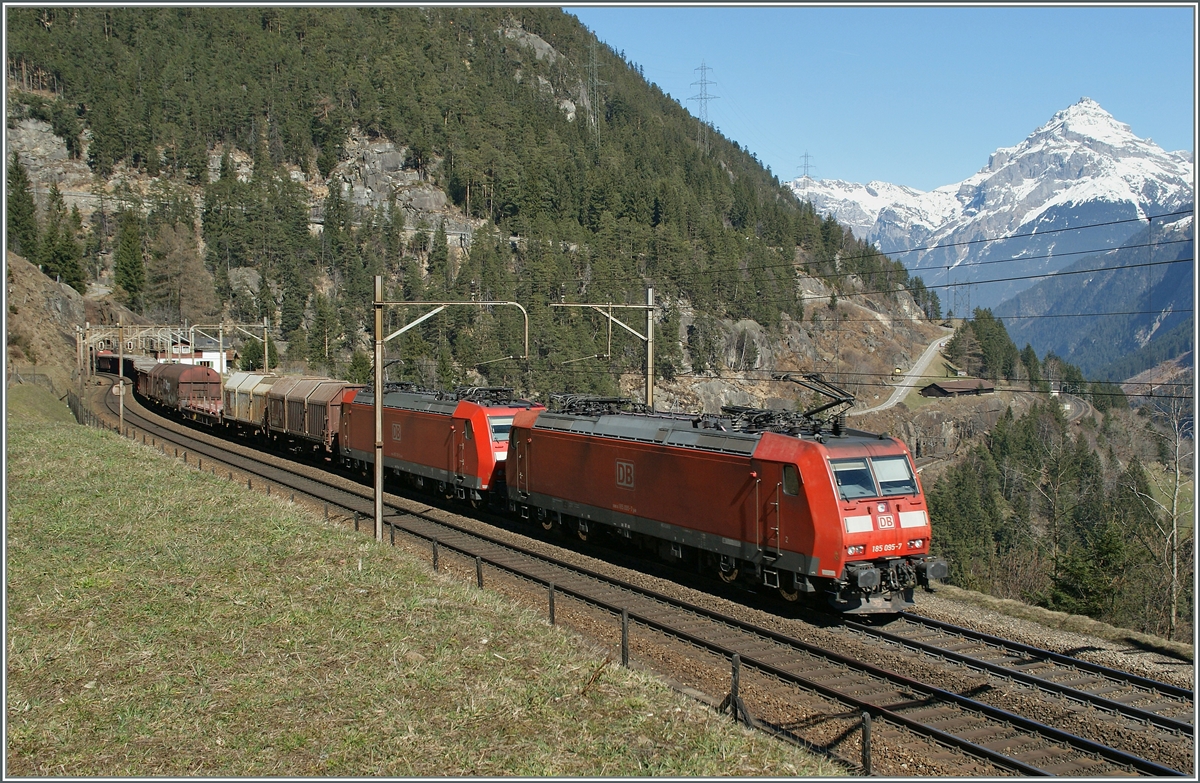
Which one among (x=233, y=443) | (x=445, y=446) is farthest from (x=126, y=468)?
(x=233, y=443)

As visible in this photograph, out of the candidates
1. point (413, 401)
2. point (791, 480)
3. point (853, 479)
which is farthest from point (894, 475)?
point (413, 401)

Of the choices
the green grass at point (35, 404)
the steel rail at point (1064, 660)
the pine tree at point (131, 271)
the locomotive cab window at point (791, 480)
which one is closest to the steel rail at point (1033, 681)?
the steel rail at point (1064, 660)

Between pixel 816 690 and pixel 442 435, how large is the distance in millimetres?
19001

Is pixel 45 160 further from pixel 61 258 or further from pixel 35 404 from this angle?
pixel 35 404

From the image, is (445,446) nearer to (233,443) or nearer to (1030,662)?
(1030,662)

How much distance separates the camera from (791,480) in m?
17.0

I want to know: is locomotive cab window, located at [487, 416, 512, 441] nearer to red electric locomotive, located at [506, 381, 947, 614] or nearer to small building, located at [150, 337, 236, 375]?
red electric locomotive, located at [506, 381, 947, 614]

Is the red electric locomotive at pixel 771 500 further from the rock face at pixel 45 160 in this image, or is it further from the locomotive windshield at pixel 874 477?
the rock face at pixel 45 160

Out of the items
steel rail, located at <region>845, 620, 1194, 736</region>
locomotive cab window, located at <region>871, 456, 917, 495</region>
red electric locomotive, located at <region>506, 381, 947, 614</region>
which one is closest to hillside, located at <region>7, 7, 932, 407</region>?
red electric locomotive, located at <region>506, 381, 947, 614</region>

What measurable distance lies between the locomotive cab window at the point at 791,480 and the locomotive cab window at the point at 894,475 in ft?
5.07

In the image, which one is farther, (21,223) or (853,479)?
(21,223)

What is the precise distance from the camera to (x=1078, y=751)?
38.3 feet

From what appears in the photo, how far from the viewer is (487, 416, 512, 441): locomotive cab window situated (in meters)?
28.6

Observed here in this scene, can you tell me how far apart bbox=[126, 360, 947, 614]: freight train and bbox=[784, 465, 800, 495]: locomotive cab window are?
0.9 inches
